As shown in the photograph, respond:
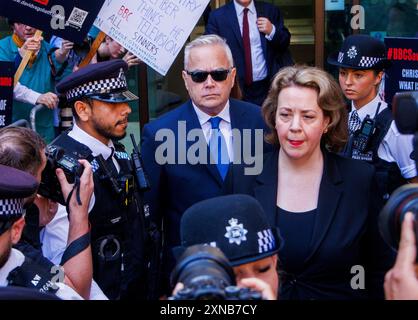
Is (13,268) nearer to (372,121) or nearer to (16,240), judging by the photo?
(16,240)

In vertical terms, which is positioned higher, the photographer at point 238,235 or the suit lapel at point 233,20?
the suit lapel at point 233,20

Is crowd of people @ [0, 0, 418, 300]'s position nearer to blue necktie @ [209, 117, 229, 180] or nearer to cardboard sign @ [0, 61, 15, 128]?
blue necktie @ [209, 117, 229, 180]

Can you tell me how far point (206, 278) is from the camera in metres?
1.73

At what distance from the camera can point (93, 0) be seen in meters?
5.04

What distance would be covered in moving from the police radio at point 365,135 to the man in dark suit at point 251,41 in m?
2.07

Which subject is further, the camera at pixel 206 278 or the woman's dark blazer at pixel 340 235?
the woman's dark blazer at pixel 340 235

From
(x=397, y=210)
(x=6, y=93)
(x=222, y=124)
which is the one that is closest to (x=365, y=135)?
(x=222, y=124)

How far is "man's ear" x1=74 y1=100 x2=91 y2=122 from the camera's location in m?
4.09

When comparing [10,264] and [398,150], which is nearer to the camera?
[10,264]

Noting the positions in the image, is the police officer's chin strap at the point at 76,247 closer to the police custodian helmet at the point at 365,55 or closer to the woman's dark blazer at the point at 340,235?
the woman's dark blazer at the point at 340,235

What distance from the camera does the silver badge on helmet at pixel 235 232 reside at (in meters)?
2.54

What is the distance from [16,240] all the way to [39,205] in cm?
76

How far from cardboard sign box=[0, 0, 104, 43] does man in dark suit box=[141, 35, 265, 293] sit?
3.12ft

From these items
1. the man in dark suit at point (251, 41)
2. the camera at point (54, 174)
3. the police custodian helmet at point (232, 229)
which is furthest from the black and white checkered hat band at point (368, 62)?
the police custodian helmet at point (232, 229)
